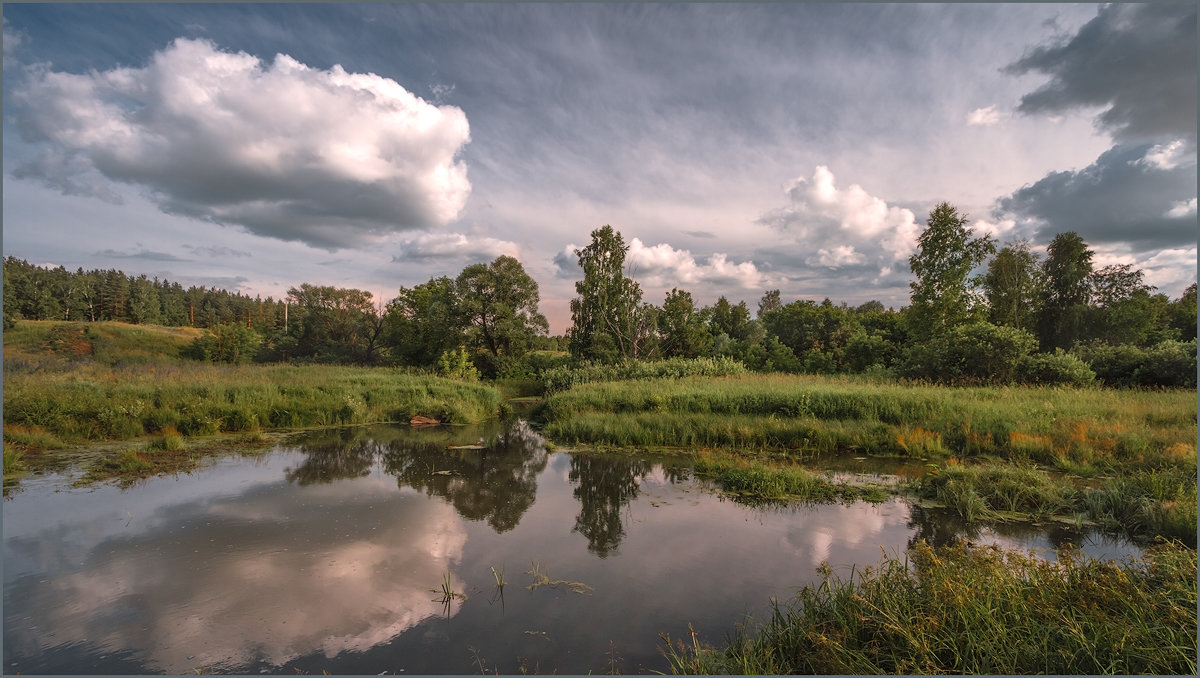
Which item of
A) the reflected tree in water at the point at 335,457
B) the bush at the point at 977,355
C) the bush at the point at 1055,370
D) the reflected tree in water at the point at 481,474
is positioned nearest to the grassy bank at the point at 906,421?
the bush at the point at 1055,370

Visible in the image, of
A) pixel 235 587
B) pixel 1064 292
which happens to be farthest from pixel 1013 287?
pixel 235 587

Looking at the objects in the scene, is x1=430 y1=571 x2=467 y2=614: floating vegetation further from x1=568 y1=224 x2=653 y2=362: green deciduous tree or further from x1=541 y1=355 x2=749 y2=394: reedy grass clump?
x1=568 y1=224 x2=653 y2=362: green deciduous tree

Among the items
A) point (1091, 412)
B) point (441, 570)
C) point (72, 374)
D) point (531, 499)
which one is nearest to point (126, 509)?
point (441, 570)

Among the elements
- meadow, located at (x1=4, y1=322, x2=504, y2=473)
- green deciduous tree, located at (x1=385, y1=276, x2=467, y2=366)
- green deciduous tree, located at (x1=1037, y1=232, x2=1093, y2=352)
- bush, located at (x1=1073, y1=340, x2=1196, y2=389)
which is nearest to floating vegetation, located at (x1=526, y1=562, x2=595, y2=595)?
meadow, located at (x1=4, y1=322, x2=504, y2=473)

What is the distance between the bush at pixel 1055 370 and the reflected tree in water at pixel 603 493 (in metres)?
15.7

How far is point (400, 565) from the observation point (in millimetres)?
6727

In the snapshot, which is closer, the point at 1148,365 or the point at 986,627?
the point at 986,627

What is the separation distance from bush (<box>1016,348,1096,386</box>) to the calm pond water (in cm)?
1127

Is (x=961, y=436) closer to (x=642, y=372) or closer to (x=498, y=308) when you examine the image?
(x=642, y=372)

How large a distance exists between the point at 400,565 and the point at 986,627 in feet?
21.2

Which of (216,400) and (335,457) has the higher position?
(216,400)

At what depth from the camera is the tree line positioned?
779 inches

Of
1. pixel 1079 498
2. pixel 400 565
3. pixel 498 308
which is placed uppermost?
pixel 498 308

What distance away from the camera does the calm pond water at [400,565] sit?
15.8 feet
